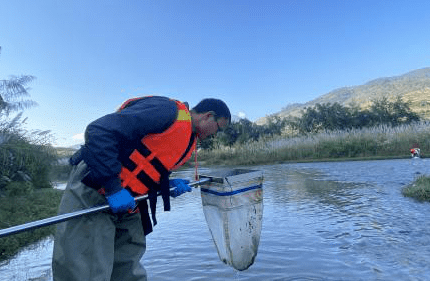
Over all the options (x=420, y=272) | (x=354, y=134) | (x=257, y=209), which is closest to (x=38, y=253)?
(x=257, y=209)

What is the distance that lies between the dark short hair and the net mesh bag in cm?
62

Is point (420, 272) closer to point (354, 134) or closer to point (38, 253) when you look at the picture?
point (38, 253)

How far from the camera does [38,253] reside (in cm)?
608

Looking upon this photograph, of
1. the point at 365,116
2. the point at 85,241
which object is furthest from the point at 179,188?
the point at 365,116

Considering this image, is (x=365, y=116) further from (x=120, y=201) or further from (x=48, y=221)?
(x=48, y=221)

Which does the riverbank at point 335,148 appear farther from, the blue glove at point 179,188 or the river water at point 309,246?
the blue glove at point 179,188

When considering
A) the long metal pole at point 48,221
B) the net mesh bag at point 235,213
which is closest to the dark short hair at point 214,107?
the net mesh bag at point 235,213

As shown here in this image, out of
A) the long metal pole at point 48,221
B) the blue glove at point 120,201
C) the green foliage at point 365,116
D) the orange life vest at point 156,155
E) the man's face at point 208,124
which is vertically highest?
the green foliage at point 365,116

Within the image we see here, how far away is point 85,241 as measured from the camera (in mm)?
2617

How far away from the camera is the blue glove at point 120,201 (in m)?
2.59

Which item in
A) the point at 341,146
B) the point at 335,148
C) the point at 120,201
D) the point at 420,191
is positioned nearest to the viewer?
the point at 120,201

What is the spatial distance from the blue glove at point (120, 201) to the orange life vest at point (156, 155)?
0.67 feet

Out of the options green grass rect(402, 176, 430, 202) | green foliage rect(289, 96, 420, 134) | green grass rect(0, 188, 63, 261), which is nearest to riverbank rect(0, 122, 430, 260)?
green grass rect(0, 188, 63, 261)

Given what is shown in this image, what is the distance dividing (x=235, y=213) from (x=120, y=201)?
1314 millimetres
